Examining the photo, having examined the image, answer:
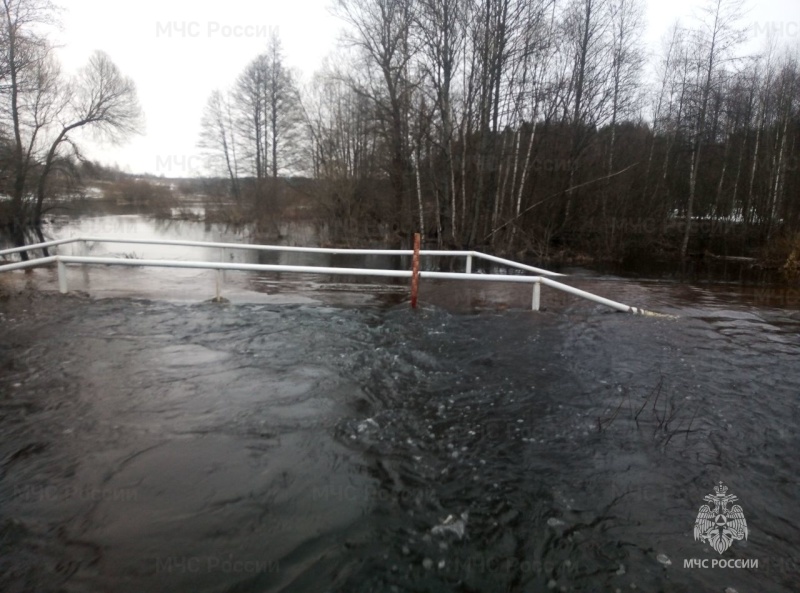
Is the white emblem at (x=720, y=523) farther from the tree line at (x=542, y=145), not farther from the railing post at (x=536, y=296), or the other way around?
the tree line at (x=542, y=145)

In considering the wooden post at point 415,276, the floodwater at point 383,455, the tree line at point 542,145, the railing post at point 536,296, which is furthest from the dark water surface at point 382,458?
the tree line at point 542,145

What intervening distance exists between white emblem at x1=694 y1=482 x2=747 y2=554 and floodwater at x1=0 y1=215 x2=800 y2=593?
0.18 feet

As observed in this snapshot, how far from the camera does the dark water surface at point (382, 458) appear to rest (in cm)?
274

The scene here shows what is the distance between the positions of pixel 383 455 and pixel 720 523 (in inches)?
86.7

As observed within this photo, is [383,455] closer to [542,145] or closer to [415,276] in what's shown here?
[415,276]

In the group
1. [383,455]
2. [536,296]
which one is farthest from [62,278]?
[536,296]

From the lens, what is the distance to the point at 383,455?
12.4 ft

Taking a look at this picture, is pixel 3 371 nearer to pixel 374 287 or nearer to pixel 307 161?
pixel 374 287

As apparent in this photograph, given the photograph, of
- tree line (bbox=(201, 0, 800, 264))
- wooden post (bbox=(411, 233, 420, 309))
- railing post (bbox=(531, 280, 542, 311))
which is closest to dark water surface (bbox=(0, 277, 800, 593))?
railing post (bbox=(531, 280, 542, 311))

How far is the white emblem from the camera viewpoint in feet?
9.80

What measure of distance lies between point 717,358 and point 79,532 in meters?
6.51

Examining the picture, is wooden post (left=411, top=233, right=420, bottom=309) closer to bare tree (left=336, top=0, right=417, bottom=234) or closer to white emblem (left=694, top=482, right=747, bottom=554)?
white emblem (left=694, top=482, right=747, bottom=554)

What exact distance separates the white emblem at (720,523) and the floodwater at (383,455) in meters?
0.05

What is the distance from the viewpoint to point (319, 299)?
8.56 metres
